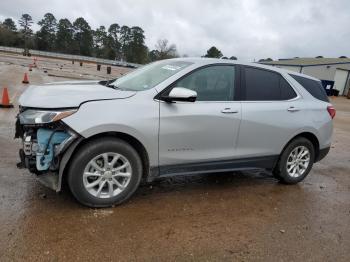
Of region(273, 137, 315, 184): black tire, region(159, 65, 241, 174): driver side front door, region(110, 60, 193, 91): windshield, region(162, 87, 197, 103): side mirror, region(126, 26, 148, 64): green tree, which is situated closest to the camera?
region(162, 87, 197, 103): side mirror

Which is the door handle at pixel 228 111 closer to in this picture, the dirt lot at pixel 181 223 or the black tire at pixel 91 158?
the dirt lot at pixel 181 223

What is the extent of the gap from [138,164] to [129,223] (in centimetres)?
68

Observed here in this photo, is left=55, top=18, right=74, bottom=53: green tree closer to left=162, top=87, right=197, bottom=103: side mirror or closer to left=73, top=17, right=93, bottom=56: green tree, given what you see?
left=73, top=17, right=93, bottom=56: green tree

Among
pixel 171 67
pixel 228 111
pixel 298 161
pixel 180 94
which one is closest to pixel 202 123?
pixel 228 111

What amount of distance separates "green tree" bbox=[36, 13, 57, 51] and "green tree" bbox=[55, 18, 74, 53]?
4.72ft

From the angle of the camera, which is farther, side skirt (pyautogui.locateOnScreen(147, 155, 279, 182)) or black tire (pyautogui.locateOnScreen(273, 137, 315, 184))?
black tire (pyautogui.locateOnScreen(273, 137, 315, 184))

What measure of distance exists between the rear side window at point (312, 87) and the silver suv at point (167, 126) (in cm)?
3

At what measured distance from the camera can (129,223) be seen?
3.65 m

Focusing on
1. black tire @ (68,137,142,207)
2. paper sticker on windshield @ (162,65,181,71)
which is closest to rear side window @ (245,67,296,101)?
paper sticker on windshield @ (162,65,181,71)

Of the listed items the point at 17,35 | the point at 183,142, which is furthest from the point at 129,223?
the point at 17,35

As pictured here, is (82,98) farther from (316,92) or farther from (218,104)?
(316,92)

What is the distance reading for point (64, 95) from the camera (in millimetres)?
3787

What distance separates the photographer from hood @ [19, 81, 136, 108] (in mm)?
3645

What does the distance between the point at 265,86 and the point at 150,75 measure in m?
1.68
